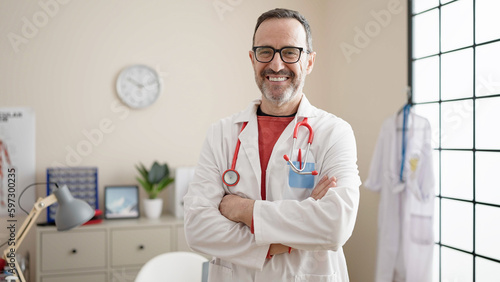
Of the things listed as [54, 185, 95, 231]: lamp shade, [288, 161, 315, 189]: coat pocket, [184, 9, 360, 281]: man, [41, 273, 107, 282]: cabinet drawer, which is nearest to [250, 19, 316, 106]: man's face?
[184, 9, 360, 281]: man

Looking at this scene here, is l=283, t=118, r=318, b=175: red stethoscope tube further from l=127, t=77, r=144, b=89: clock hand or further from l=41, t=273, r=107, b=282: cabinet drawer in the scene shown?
l=127, t=77, r=144, b=89: clock hand

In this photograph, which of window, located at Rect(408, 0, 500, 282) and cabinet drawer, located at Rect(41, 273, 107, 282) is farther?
cabinet drawer, located at Rect(41, 273, 107, 282)

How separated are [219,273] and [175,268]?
88 centimetres

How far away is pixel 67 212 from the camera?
2.05 meters

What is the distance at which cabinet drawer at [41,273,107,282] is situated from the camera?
3.31 m

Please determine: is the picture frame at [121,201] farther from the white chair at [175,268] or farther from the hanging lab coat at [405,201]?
the hanging lab coat at [405,201]

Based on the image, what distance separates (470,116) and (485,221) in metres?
0.67

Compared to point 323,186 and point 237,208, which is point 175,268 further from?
point 323,186

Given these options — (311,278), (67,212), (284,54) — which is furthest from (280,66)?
(67,212)

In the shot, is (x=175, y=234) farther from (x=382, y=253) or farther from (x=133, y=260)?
(x=382, y=253)

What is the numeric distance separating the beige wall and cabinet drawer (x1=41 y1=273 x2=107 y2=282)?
0.53 metres

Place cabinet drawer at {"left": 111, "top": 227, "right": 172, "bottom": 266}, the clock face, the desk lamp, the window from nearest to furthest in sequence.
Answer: the desk lamp → the window → cabinet drawer at {"left": 111, "top": 227, "right": 172, "bottom": 266} → the clock face

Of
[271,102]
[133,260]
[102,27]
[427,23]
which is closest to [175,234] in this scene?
[133,260]

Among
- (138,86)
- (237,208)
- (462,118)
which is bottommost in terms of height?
(237,208)
